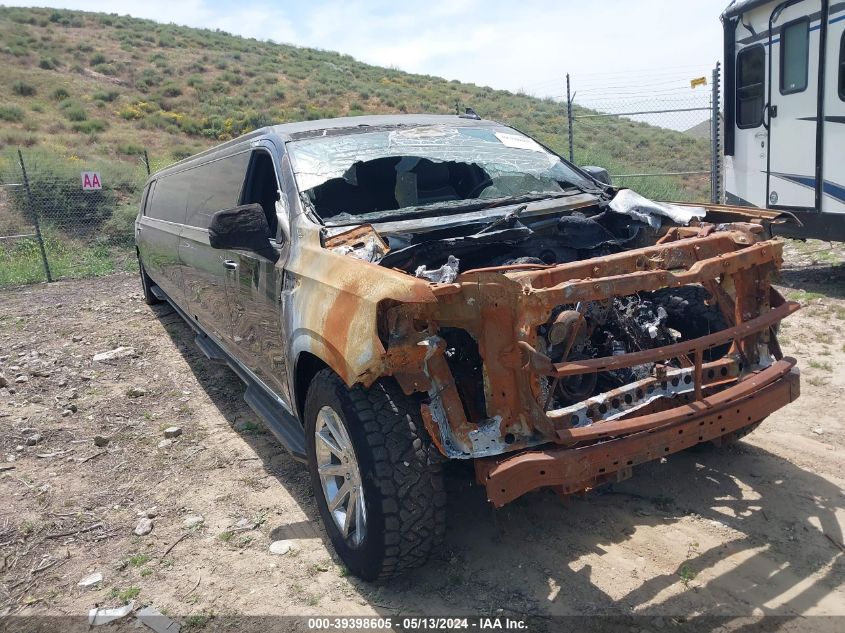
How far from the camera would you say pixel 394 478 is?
266 cm

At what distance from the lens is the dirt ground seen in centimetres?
280

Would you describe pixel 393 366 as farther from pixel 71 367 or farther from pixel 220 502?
pixel 71 367

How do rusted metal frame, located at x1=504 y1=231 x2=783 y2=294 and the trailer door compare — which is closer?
rusted metal frame, located at x1=504 y1=231 x2=783 y2=294

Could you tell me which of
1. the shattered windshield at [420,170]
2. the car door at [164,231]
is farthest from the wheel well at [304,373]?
the car door at [164,231]

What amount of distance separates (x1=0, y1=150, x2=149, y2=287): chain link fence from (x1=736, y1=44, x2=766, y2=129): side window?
10996 mm

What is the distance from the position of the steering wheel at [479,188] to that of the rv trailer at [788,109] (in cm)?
406

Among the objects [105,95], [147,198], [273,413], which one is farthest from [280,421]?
[105,95]

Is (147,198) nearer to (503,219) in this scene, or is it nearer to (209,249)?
(209,249)

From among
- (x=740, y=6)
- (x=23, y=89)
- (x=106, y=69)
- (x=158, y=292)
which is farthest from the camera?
(x=106, y=69)

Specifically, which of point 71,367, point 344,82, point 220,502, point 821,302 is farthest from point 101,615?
point 344,82

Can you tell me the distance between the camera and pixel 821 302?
6.71 meters

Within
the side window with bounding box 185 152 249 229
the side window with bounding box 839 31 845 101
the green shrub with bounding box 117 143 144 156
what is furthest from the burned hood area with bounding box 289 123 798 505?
the green shrub with bounding box 117 143 144 156

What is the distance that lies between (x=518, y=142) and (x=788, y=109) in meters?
4.88

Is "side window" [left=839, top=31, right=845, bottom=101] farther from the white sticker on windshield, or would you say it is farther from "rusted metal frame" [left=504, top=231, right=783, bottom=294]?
"rusted metal frame" [left=504, top=231, right=783, bottom=294]
